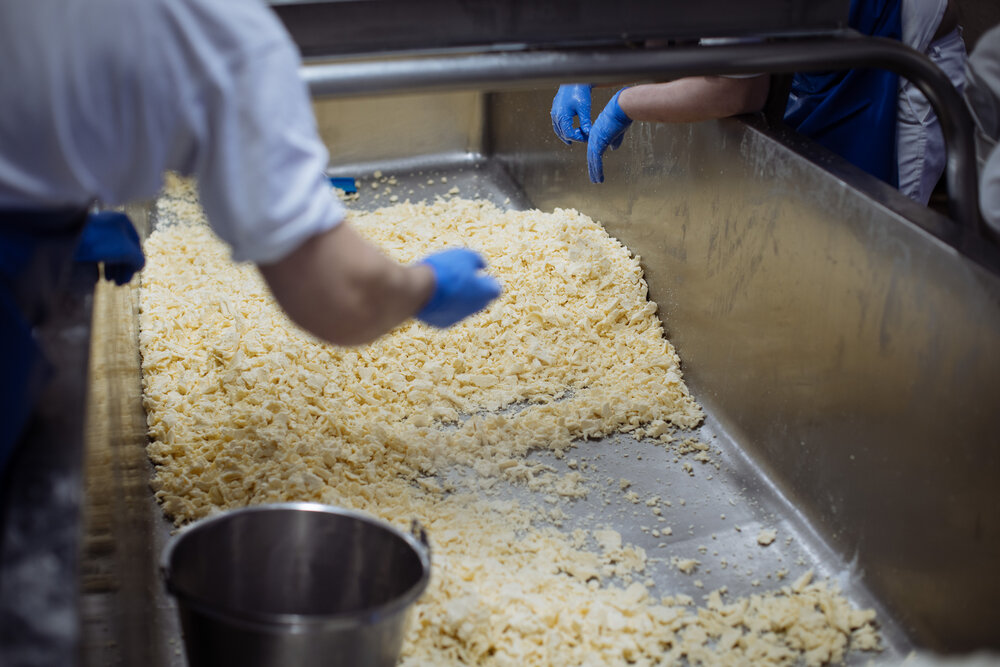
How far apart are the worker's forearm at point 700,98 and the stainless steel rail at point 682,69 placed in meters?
0.37

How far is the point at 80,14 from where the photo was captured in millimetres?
821

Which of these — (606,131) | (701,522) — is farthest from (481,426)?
(606,131)

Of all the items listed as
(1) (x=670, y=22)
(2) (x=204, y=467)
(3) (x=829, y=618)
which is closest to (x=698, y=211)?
(1) (x=670, y=22)

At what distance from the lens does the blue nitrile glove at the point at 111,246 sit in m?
1.36

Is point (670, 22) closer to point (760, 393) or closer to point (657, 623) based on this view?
point (760, 393)

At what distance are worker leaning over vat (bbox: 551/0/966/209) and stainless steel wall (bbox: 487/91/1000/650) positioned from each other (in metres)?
0.10

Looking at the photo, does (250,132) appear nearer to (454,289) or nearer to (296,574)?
(454,289)

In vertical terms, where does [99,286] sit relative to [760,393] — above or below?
above

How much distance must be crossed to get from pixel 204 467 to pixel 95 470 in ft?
2.58

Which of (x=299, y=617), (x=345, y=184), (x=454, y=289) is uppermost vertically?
(x=454, y=289)

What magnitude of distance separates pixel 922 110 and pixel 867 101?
114 mm

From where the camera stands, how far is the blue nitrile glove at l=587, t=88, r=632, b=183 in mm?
2146

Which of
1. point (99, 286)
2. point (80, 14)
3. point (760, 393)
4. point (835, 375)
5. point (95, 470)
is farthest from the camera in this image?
point (760, 393)

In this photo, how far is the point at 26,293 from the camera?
3.56 ft
